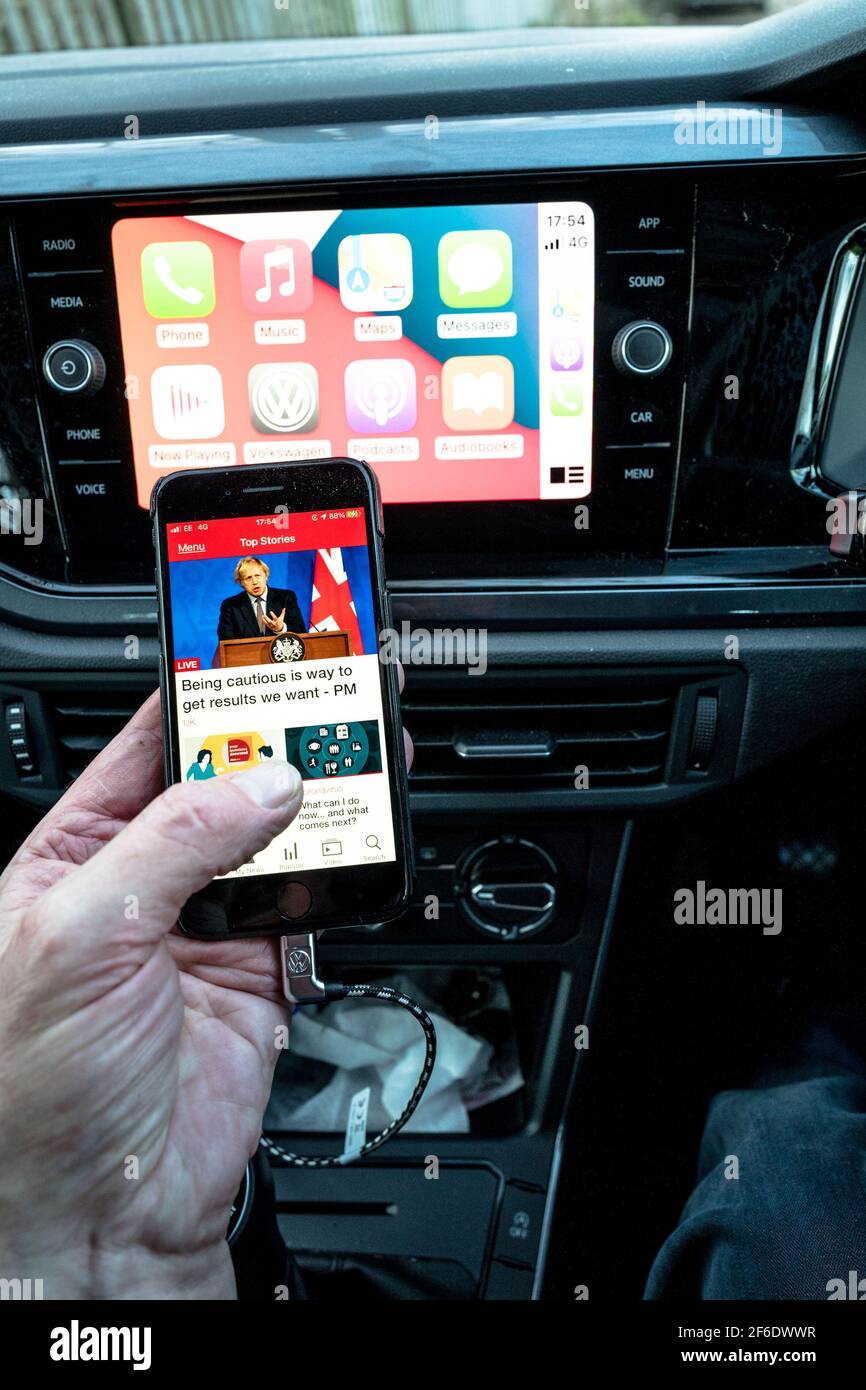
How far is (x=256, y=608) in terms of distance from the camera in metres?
0.93

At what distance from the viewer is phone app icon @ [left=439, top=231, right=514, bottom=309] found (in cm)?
102

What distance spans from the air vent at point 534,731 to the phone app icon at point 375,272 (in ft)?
1.26

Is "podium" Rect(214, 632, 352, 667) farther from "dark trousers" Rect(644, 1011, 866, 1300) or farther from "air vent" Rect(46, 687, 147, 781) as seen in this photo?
"dark trousers" Rect(644, 1011, 866, 1300)

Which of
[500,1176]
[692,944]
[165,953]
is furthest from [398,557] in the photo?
[500,1176]

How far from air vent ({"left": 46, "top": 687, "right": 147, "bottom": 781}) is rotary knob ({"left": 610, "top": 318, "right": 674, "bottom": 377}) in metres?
0.62

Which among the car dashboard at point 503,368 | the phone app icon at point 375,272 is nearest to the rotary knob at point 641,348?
the car dashboard at point 503,368

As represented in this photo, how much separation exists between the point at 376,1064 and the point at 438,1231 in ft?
0.72

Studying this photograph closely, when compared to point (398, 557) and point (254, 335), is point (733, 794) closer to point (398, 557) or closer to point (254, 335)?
point (398, 557)

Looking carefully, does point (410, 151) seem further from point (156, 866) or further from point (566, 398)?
point (156, 866)

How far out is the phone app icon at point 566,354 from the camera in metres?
1.04

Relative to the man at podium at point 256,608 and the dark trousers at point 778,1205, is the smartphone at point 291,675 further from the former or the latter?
the dark trousers at point 778,1205

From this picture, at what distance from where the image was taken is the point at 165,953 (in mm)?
793

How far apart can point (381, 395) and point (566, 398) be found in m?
0.19

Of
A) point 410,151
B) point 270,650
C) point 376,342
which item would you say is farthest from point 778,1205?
point 410,151
